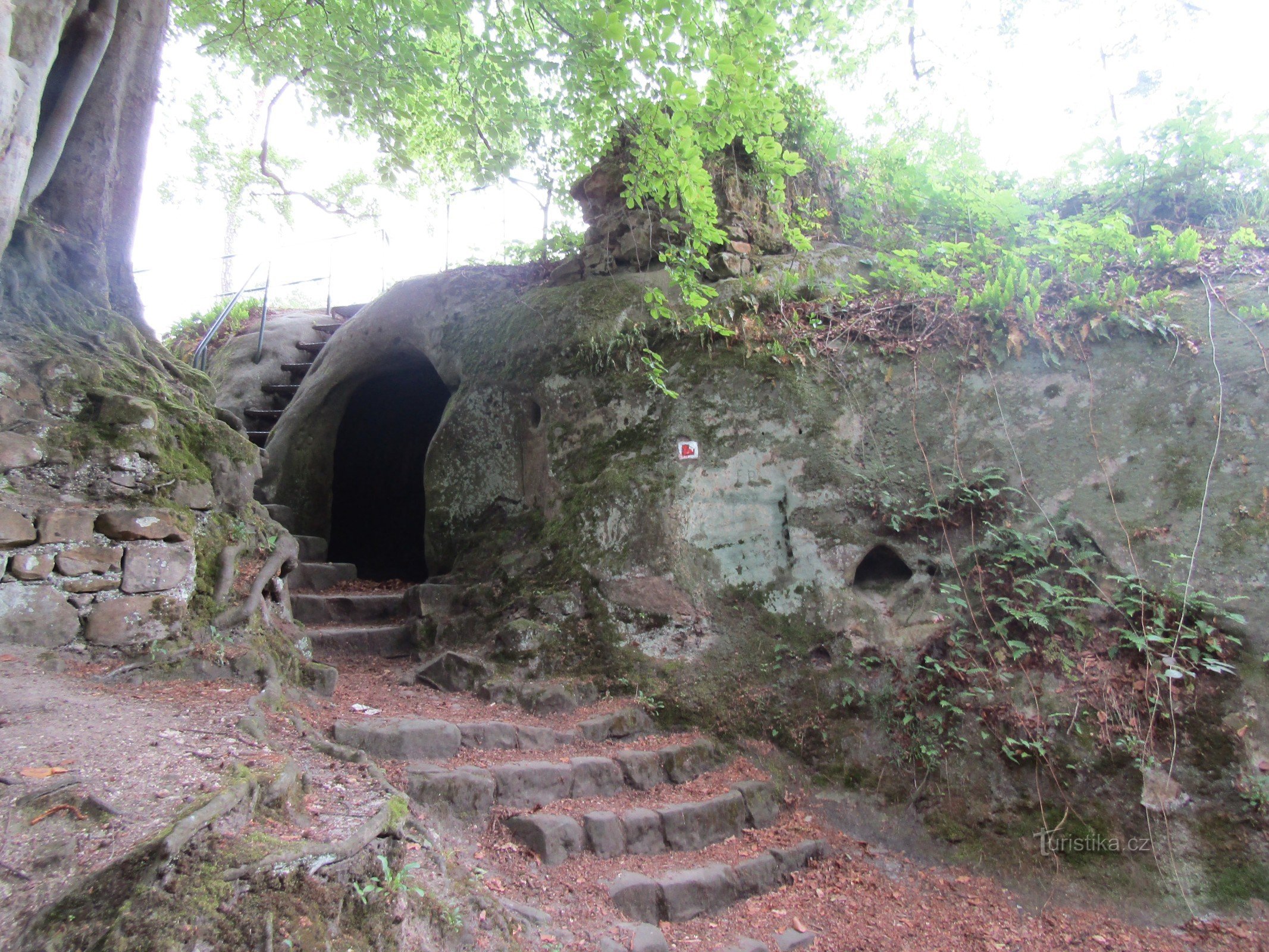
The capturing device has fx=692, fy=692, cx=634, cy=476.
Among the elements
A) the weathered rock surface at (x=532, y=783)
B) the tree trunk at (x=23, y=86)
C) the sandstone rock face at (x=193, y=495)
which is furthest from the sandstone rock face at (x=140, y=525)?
the weathered rock surface at (x=532, y=783)

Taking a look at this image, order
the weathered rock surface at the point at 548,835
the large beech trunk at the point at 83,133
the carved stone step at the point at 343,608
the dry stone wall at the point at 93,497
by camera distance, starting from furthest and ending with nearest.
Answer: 1. the carved stone step at the point at 343,608
2. the large beech trunk at the point at 83,133
3. the dry stone wall at the point at 93,497
4. the weathered rock surface at the point at 548,835

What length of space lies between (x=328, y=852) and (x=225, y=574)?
2.79m

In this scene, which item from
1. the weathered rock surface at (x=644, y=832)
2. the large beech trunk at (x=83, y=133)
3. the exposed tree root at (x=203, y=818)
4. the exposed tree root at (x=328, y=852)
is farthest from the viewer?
the large beech trunk at (x=83, y=133)

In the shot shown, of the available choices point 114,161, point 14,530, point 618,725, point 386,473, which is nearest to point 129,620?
point 14,530

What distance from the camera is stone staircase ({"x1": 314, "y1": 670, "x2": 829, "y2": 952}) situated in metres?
3.59

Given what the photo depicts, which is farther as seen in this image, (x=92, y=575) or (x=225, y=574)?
(x=225, y=574)

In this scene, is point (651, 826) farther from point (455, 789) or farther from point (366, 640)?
point (366, 640)

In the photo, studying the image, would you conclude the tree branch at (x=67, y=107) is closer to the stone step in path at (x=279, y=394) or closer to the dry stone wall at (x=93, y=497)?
the dry stone wall at (x=93, y=497)

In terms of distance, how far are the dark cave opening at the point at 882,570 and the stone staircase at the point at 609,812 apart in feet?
5.77

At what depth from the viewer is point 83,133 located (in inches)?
206

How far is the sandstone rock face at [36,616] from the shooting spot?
3.66 metres

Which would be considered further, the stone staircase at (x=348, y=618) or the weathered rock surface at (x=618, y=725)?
the stone staircase at (x=348, y=618)

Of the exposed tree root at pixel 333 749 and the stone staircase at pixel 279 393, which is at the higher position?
the stone staircase at pixel 279 393

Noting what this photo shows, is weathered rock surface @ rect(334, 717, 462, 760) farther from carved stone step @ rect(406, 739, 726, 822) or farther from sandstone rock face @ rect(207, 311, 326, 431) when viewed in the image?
sandstone rock face @ rect(207, 311, 326, 431)
